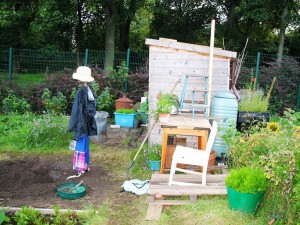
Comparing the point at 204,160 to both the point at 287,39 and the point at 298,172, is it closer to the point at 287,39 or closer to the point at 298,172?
the point at 298,172

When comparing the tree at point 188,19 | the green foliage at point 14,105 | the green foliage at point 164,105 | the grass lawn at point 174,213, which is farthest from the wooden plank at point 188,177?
the tree at point 188,19

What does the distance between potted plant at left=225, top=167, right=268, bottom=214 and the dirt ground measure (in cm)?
160

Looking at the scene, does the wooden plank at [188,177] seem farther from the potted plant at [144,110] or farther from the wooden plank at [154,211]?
the potted plant at [144,110]

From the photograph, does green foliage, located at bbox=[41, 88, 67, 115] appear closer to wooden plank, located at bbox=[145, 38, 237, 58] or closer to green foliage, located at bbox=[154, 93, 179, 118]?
wooden plank, located at bbox=[145, 38, 237, 58]

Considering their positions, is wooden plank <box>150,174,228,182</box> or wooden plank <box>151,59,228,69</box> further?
wooden plank <box>151,59,228,69</box>

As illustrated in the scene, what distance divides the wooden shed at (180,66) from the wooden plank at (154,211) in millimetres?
2479

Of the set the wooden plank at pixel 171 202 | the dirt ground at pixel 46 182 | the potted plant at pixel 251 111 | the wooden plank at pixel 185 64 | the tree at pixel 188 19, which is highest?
the tree at pixel 188 19

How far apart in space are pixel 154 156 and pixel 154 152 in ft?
0.51

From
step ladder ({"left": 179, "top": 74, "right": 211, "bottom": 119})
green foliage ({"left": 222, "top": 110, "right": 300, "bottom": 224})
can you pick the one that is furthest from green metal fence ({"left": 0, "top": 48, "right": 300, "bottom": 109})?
green foliage ({"left": 222, "top": 110, "right": 300, "bottom": 224})

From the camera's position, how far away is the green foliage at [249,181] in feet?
12.7

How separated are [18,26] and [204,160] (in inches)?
670

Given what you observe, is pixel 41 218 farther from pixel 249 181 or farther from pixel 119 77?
pixel 119 77

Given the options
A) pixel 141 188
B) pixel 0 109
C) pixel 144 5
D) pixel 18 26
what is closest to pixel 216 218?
pixel 141 188

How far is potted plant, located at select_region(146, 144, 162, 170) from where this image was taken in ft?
19.6
